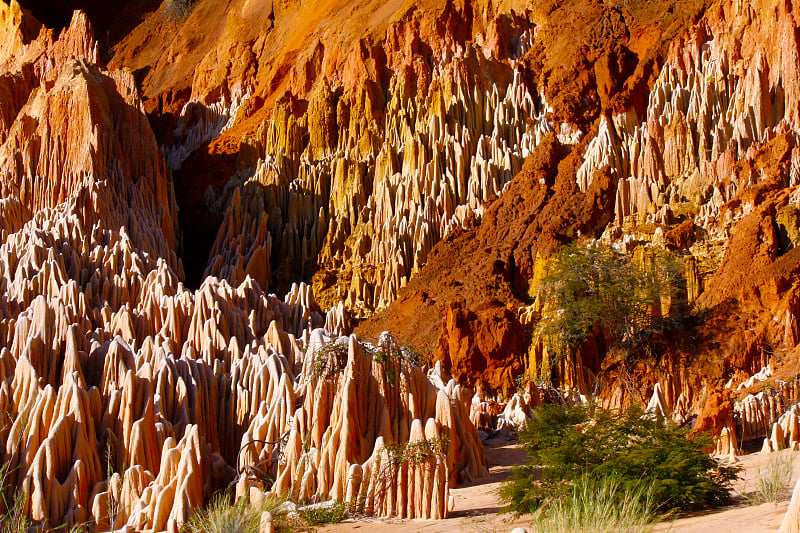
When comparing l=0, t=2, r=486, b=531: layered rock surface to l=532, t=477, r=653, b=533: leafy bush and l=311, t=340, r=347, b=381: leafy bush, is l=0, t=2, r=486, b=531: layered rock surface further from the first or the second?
l=532, t=477, r=653, b=533: leafy bush

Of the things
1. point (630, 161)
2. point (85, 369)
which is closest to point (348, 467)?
point (85, 369)

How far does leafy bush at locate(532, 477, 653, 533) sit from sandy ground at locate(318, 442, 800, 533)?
360 mm

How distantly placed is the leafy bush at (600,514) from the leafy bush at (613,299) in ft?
42.3

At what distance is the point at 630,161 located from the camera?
2827 cm

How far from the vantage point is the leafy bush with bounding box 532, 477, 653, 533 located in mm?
8172

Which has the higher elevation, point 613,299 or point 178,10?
point 178,10

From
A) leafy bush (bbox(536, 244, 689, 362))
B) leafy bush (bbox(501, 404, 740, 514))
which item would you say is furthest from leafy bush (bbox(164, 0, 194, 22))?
leafy bush (bbox(501, 404, 740, 514))

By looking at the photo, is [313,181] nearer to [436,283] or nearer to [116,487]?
[436,283]

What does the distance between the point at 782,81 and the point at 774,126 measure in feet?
5.09

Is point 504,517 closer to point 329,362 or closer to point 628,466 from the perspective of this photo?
point 628,466

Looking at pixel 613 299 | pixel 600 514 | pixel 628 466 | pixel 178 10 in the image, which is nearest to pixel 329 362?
pixel 628 466

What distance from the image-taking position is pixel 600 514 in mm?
8547

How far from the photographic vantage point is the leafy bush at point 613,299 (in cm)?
2361

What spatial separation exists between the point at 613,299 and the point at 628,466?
521 inches
